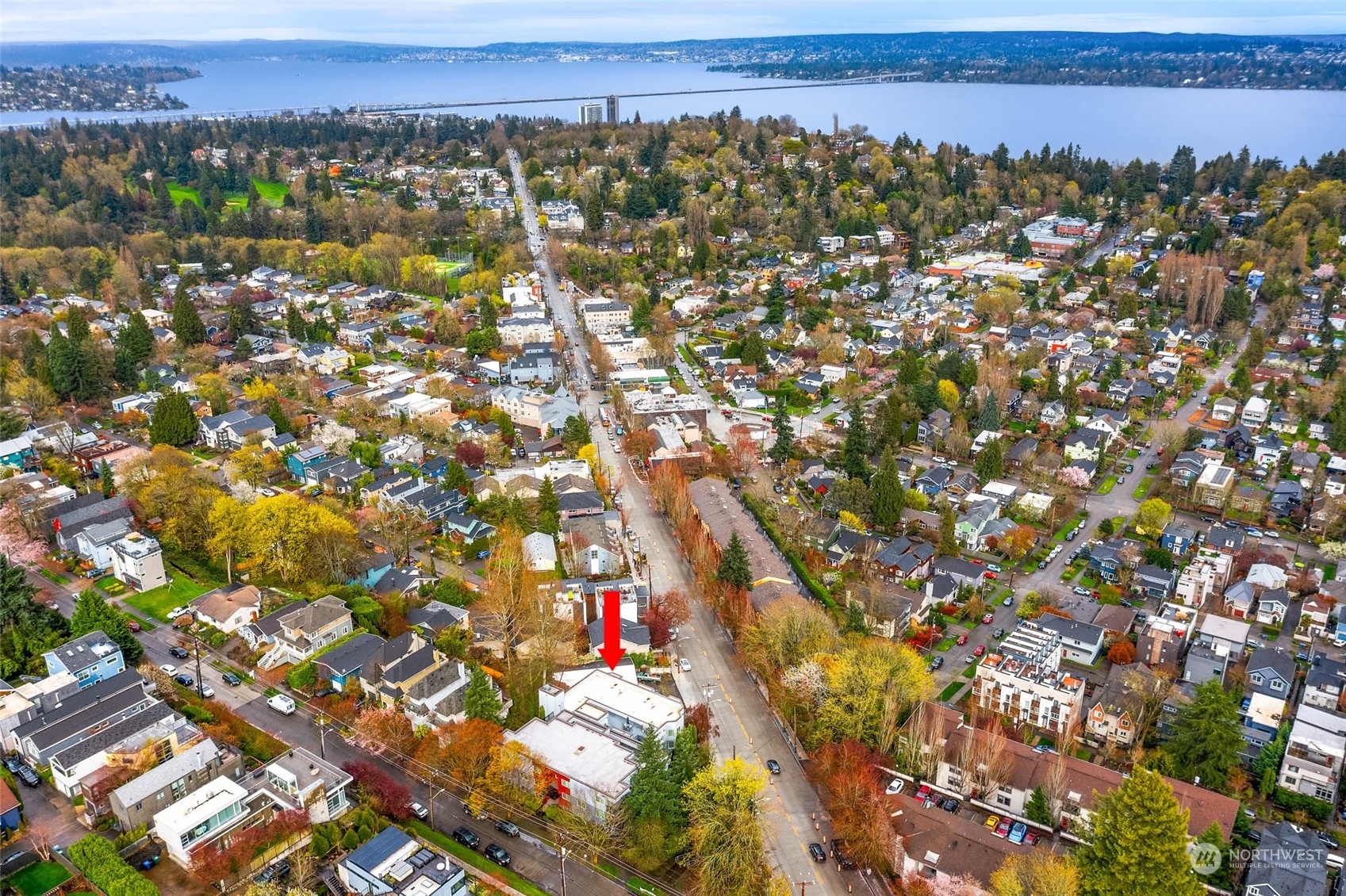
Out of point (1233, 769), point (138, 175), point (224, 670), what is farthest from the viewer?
point (138, 175)

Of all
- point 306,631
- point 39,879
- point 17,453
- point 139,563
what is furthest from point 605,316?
point 39,879

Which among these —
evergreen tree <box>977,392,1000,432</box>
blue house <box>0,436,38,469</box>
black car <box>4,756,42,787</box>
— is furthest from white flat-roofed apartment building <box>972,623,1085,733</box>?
blue house <box>0,436,38,469</box>

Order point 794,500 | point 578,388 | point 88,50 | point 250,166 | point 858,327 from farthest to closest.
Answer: point 88,50 → point 250,166 → point 858,327 → point 578,388 → point 794,500

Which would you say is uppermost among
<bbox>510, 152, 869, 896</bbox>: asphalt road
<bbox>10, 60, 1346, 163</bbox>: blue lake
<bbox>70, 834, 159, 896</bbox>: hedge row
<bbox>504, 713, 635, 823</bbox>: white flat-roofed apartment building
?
<bbox>10, 60, 1346, 163</bbox>: blue lake

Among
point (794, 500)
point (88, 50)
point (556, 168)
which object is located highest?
point (88, 50)

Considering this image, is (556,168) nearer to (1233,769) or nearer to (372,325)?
(372,325)

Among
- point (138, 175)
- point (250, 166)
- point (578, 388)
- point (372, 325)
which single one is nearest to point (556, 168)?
point (250, 166)

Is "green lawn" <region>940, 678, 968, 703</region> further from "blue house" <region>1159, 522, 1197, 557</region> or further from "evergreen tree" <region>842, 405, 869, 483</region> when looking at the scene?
"evergreen tree" <region>842, 405, 869, 483</region>

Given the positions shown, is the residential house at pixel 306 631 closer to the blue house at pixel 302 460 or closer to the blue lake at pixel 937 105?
the blue house at pixel 302 460
